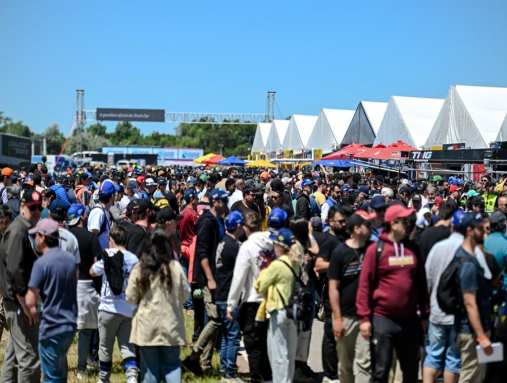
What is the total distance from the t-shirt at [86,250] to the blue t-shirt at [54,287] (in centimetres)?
133

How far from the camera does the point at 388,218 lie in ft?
18.0

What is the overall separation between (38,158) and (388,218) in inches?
2772

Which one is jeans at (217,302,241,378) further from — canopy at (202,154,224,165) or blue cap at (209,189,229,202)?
canopy at (202,154,224,165)

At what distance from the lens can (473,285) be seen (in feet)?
17.4

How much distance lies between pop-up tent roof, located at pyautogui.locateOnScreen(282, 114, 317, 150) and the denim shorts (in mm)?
47588

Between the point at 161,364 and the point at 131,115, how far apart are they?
8751cm

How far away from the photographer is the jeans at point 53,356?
5590 mm

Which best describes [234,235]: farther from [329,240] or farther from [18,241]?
[18,241]

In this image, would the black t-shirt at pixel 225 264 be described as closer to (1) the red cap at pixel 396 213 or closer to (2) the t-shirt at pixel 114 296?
(2) the t-shirt at pixel 114 296

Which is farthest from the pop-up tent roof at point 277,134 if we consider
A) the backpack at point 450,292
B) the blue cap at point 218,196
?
the backpack at point 450,292

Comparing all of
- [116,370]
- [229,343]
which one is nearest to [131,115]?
[116,370]

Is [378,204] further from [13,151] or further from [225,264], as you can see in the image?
[13,151]

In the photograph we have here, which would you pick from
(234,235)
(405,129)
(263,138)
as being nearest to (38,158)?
(263,138)

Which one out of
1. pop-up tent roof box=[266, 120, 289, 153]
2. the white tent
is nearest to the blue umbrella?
the white tent
